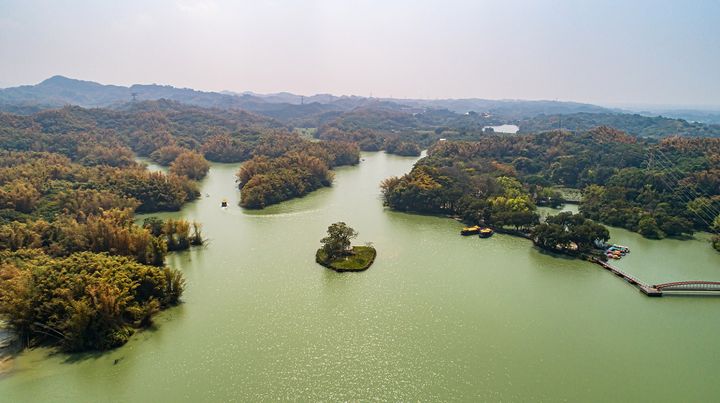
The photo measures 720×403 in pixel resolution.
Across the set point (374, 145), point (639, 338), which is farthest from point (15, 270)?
point (374, 145)

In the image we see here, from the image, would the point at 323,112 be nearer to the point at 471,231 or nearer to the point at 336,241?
the point at 471,231

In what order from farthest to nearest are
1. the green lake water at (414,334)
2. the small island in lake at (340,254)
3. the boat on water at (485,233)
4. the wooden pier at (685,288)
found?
the boat on water at (485,233) → the small island in lake at (340,254) → the wooden pier at (685,288) → the green lake water at (414,334)

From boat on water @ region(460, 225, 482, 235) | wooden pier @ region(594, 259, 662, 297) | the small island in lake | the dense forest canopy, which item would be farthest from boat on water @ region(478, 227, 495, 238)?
the small island in lake

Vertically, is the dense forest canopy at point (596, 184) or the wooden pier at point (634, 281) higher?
the dense forest canopy at point (596, 184)

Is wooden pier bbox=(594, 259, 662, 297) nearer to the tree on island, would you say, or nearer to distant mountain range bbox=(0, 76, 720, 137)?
the tree on island

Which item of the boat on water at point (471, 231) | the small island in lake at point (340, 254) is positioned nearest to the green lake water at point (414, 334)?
the small island in lake at point (340, 254)

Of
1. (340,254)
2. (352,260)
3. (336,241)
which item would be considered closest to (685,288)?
(352,260)

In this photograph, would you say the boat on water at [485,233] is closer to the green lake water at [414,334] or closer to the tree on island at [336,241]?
the green lake water at [414,334]
